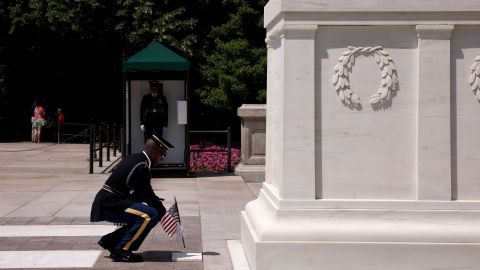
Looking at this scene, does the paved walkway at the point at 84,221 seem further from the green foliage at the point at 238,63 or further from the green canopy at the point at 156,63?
the green foliage at the point at 238,63

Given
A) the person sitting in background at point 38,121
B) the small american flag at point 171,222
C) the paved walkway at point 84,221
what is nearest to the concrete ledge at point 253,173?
the paved walkway at point 84,221

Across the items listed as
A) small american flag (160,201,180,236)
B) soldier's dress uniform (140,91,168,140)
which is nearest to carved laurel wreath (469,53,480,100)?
small american flag (160,201,180,236)

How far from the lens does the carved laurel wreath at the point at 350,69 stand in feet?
22.8

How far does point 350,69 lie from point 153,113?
34.4 ft

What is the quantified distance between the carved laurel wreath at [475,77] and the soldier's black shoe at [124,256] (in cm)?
367

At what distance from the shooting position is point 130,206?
8.03 meters

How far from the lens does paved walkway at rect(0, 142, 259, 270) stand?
321 inches

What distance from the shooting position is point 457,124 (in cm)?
701

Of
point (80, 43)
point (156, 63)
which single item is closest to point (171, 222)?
point (156, 63)

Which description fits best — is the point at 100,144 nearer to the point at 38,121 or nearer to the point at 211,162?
the point at 211,162

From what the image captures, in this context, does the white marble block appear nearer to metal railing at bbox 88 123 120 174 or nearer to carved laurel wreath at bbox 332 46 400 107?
carved laurel wreath at bbox 332 46 400 107

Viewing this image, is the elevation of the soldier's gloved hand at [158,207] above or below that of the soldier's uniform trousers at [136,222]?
above

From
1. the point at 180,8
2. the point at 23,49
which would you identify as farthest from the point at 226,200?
the point at 23,49

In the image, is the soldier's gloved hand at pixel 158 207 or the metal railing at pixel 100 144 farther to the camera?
the metal railing at pixel 100 144
